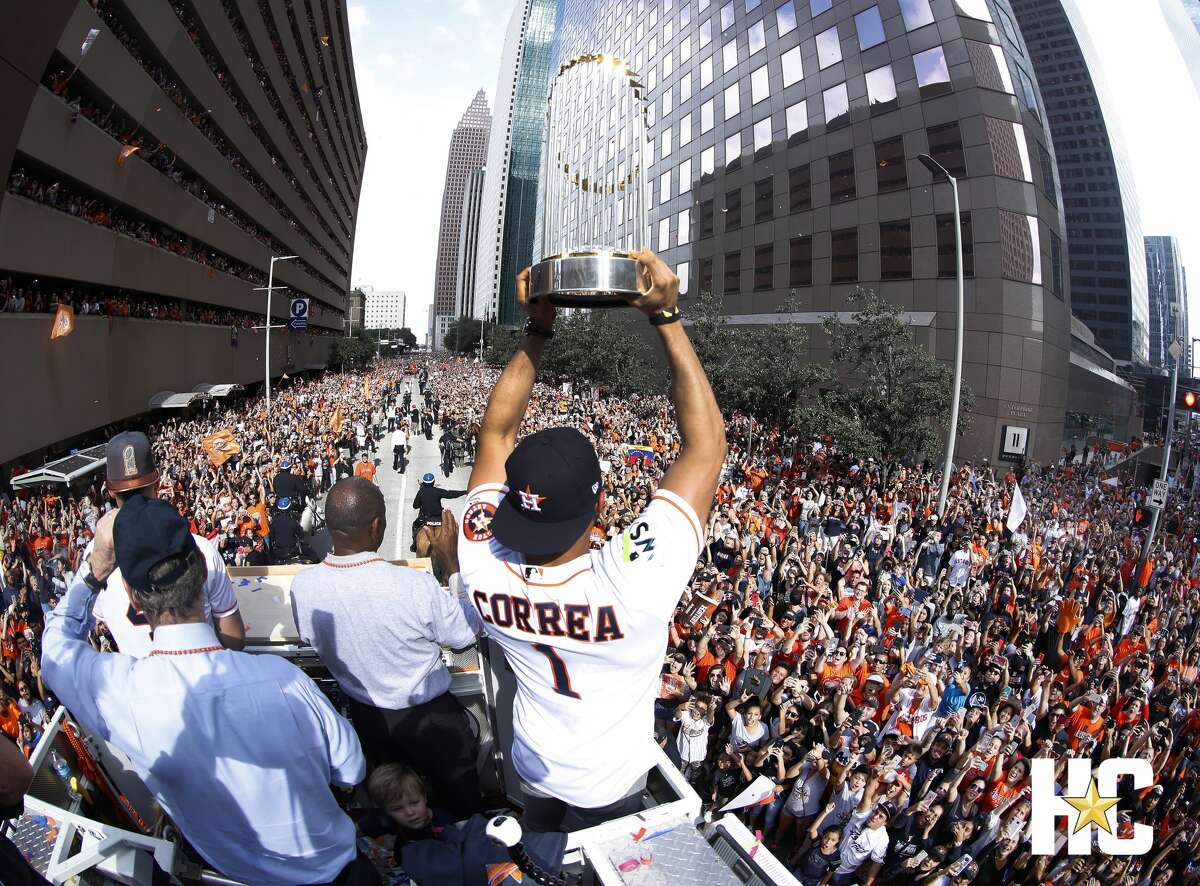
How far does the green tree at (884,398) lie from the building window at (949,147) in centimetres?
1049

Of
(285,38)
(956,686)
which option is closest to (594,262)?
(956,686)

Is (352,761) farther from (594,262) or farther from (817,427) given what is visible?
(817,427)

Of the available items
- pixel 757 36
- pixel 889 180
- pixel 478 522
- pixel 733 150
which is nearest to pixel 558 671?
pixel 478 522

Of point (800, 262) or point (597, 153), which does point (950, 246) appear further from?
point (597, 153)

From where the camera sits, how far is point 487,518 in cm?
218

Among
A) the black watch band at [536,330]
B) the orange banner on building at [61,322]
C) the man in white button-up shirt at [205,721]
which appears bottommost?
the man in white button-up shirt at [205,721]

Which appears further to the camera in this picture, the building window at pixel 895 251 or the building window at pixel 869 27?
the building window at pixel 869 27

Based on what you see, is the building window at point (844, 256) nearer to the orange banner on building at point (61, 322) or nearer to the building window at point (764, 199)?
the building window at point (764, 199)

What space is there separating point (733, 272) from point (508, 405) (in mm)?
33594

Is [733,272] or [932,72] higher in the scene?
[932,72]

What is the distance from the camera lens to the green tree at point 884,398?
1650 centimetres

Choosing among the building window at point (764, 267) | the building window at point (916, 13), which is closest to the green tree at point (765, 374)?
the building window at point (764, 267)

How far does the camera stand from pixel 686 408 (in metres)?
2.17

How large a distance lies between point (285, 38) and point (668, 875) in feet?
189
